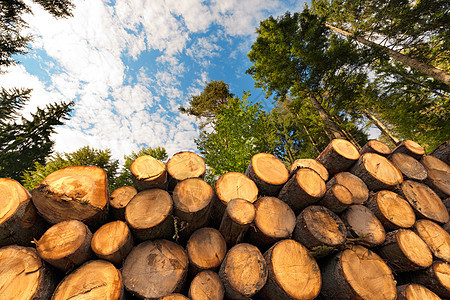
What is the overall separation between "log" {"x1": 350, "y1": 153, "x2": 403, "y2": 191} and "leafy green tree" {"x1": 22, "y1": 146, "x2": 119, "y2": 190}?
11015 mm

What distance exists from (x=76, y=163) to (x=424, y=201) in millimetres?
14106

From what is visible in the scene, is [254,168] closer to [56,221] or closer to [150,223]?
[150,223]

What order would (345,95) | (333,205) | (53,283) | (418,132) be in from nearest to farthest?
(53,283) → (333,205) → (345,95) → (418,132)

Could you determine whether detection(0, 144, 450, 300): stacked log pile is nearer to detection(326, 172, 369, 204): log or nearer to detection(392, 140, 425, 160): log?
detection(326, 172, 369, 204): log

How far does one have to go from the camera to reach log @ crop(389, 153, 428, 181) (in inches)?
94.4

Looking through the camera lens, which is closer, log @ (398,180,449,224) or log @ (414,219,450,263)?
log @ (414,219,450,263)

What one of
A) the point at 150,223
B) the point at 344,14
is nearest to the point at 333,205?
the point at 150,223

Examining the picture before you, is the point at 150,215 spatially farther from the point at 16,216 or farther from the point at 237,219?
the point at 16,216

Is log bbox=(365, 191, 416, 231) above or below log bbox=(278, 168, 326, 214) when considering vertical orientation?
below

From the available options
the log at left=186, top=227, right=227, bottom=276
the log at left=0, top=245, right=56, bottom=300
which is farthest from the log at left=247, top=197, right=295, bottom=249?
the log at left=0, top=245, right=56, bottom=300

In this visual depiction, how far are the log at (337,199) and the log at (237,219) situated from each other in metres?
0.94

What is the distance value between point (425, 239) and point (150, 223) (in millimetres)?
3054

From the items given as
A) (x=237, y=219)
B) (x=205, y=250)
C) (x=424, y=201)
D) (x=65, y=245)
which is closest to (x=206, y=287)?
(x=205, y=250)

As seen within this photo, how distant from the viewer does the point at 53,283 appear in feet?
4.33
